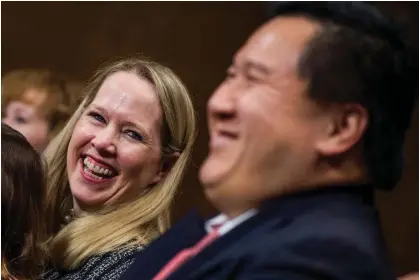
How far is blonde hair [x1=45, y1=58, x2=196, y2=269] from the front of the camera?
84 cm

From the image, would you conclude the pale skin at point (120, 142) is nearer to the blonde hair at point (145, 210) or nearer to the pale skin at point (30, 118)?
the blonde hair at point (145, 210)

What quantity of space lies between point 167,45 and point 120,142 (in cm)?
15

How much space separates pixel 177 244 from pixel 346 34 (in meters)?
0.22

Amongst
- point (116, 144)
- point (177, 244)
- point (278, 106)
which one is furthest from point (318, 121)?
point (116, 144)

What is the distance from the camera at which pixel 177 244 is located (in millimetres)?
619

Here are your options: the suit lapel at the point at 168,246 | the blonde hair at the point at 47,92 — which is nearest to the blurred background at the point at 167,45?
the blonde hair at the point at 47,92

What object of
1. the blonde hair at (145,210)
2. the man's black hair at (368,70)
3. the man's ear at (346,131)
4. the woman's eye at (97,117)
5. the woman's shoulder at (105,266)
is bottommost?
the woman's shoulder at (105,266)

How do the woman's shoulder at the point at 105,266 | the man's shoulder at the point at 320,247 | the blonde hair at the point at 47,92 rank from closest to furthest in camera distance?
1. the man's shoulder at the point at 320,247
2. the woman's shoulder at the point at 105,266
3. the blonde hair at the point at 47,92

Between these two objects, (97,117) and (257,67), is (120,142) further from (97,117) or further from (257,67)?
(257,67)

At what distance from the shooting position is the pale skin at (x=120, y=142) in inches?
33.4

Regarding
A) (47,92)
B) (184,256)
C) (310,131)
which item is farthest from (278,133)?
(47,92)

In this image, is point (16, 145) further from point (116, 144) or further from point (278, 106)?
point (278, 106)

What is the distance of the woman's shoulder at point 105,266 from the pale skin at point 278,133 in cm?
26

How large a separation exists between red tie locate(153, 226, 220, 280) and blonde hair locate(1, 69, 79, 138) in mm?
422
